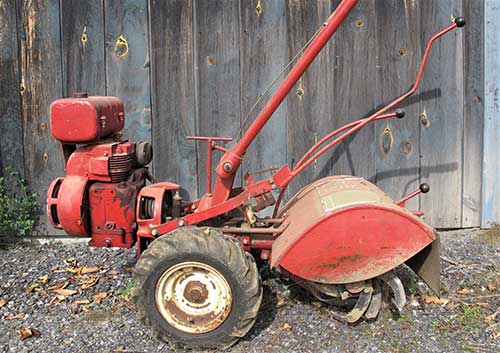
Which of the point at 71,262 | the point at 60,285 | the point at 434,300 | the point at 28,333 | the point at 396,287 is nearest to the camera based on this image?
the point at 396,287

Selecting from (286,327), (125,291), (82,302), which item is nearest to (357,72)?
(286,327)

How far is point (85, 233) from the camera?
3740 millimetres

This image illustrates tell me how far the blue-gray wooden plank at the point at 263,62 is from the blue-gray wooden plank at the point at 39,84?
4.71 feet

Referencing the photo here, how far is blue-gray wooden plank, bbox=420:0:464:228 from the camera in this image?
4848 millimetres

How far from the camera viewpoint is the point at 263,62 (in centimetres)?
489

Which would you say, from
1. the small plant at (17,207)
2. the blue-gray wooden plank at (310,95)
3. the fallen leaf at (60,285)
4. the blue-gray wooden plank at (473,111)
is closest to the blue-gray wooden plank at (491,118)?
the blue-gray wooden plank at (473,111)

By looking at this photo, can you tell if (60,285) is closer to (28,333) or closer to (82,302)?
(82,302)

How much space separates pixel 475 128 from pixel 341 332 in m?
2.34

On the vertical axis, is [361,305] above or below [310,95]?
below

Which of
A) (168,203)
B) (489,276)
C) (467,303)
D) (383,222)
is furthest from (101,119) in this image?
(489,276)

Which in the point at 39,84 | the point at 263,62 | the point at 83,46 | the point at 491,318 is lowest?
the point at 491,318

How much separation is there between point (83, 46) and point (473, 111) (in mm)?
3058

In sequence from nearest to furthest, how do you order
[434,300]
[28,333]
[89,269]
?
1. [28,333]
2. [434,300]
3. [89,269]

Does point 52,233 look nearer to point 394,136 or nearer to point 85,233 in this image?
point 85,233
